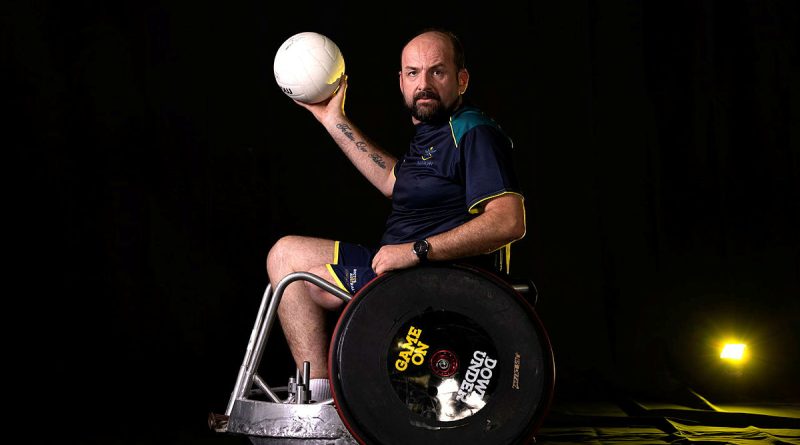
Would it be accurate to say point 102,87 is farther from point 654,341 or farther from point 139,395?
point 654,341

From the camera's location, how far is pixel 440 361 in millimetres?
1822

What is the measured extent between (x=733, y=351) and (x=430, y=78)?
94.3 inches

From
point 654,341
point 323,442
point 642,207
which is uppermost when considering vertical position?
point 642,207

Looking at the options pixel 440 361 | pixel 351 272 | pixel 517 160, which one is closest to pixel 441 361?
pixel 440 361

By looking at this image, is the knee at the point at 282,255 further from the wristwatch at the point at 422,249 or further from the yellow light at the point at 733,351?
the yellow light at the point at 733,351

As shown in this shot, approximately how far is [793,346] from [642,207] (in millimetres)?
916

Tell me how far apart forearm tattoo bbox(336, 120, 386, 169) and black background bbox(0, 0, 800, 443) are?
5.16 feet

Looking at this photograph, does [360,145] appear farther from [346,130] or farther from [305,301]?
[305,301]

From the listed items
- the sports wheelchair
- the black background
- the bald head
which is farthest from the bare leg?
the black background

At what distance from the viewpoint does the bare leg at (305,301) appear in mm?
2166

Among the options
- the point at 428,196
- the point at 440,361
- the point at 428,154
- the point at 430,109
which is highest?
the point at 430,109

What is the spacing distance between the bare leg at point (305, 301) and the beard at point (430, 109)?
0.41 meters

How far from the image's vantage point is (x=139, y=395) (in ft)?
11.9

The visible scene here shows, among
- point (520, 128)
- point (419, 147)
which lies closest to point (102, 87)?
point (520, 128)
